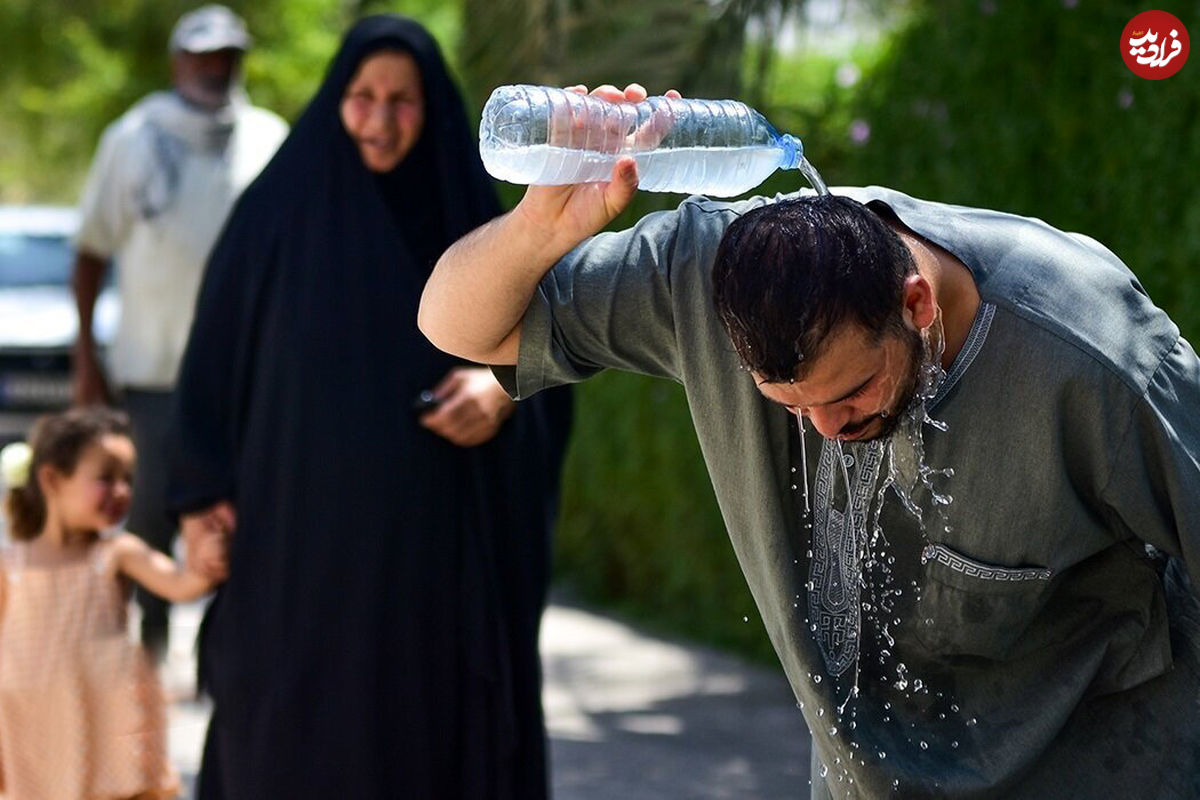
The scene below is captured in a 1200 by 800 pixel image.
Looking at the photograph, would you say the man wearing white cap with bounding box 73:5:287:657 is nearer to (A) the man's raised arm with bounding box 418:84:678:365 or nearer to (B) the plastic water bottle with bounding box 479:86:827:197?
(A) the man's raised arm with bounding box 418:84:678:365

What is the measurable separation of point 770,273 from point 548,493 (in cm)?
200

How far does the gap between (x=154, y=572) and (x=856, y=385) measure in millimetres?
2709

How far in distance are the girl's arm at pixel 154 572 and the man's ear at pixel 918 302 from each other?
2.38 meters

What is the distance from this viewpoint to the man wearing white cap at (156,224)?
5.56m

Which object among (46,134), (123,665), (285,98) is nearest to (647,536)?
(123,665)

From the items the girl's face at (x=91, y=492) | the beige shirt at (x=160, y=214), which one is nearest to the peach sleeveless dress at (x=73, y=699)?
the girl's face at (x=91, y=492)

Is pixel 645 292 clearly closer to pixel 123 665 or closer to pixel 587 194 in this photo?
pixel 587 194

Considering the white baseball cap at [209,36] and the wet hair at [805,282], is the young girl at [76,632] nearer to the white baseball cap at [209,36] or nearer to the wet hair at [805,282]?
the white baseball cap at [209,36]

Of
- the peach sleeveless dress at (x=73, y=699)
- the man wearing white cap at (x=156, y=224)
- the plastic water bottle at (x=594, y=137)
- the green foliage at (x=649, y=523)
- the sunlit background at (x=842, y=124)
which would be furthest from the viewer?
the green foliage at (x=649, y=523)

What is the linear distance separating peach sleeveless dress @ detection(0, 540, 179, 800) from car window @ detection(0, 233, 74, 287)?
300 inches

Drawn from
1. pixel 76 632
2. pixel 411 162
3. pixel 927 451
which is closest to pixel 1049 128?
pixel 411 162

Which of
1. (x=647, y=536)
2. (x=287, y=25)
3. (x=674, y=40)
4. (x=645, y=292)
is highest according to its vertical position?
(x=287, y=25)

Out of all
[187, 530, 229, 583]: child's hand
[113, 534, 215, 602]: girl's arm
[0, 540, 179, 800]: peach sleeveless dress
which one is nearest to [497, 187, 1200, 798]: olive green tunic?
[187, 530, 229, 583]: child's hand

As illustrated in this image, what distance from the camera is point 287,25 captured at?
54.0 ft
